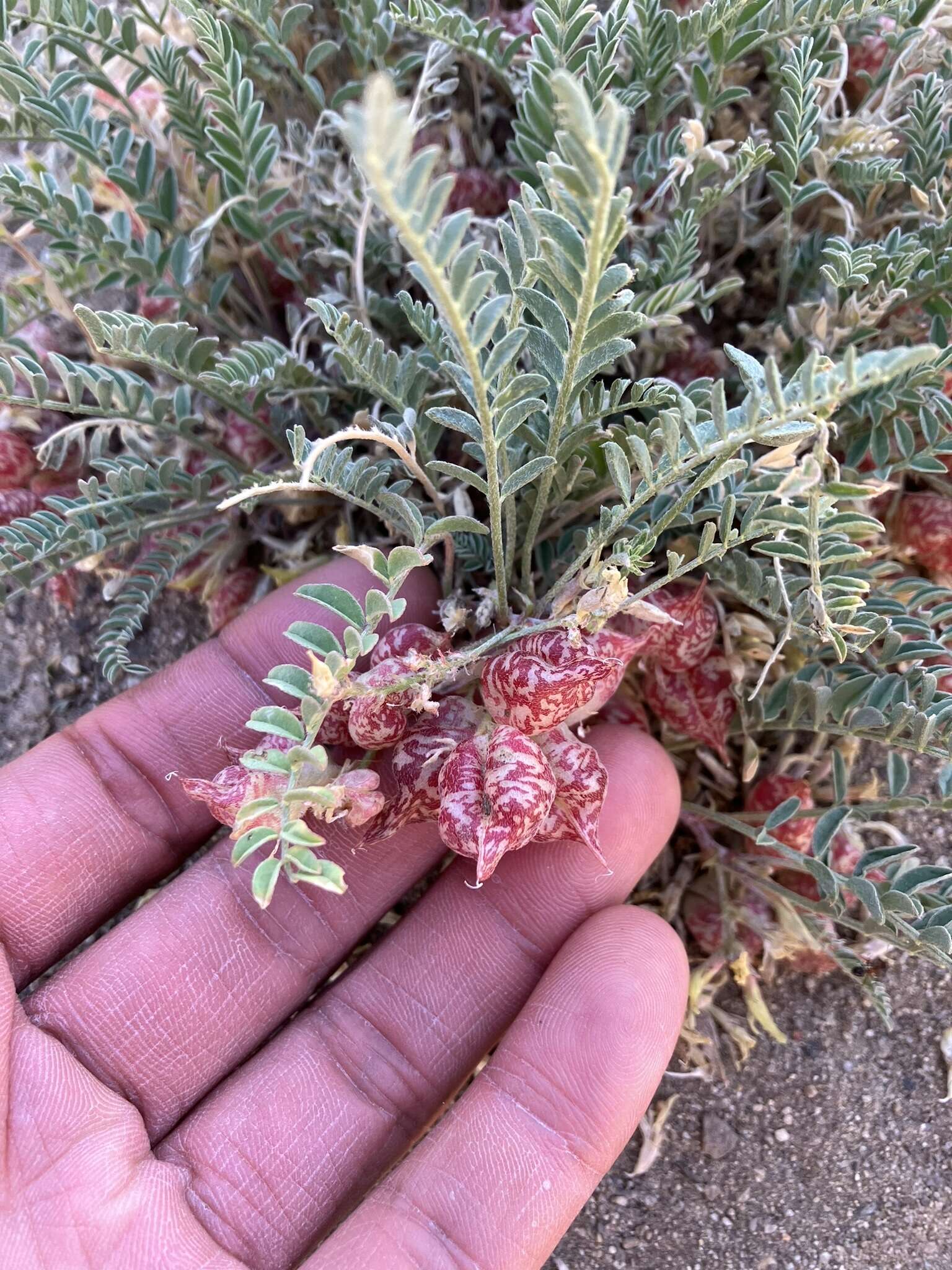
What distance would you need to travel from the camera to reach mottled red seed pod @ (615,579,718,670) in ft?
4.89

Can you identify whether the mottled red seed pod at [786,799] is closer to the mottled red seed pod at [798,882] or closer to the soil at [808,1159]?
the mottled red seed pod at [798,882]

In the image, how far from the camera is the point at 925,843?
2.00 meters

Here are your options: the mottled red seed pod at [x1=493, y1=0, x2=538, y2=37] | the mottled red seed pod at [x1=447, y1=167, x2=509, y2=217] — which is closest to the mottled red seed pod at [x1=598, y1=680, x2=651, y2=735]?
the mottled red seed pod at [x1=447, y1=167, x2=509, y2=217]

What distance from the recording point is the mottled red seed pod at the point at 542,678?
1231mm

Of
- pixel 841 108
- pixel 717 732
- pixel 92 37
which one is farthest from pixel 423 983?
pixel 841 108

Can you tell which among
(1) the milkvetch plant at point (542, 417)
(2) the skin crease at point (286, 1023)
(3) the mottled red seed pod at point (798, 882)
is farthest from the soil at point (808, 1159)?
(2) the skin crease at point (286, 1023)

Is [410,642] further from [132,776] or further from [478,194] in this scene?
[478,194]

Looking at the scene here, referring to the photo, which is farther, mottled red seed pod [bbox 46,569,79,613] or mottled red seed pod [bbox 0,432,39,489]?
mottled red seed pod [bbox 46,569,79,613]

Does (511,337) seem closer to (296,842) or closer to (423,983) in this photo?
(296,842)

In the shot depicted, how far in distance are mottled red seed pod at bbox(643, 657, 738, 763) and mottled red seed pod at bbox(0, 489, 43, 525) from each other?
1.37 metres

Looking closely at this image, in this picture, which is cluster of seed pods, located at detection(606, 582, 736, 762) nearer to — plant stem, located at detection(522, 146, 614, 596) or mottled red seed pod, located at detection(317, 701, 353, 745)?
plant stem, located at detection(522, 146, 614, 596)

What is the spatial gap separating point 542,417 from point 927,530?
2.94 feet

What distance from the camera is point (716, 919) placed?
76.1 inches

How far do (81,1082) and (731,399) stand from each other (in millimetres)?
1686
